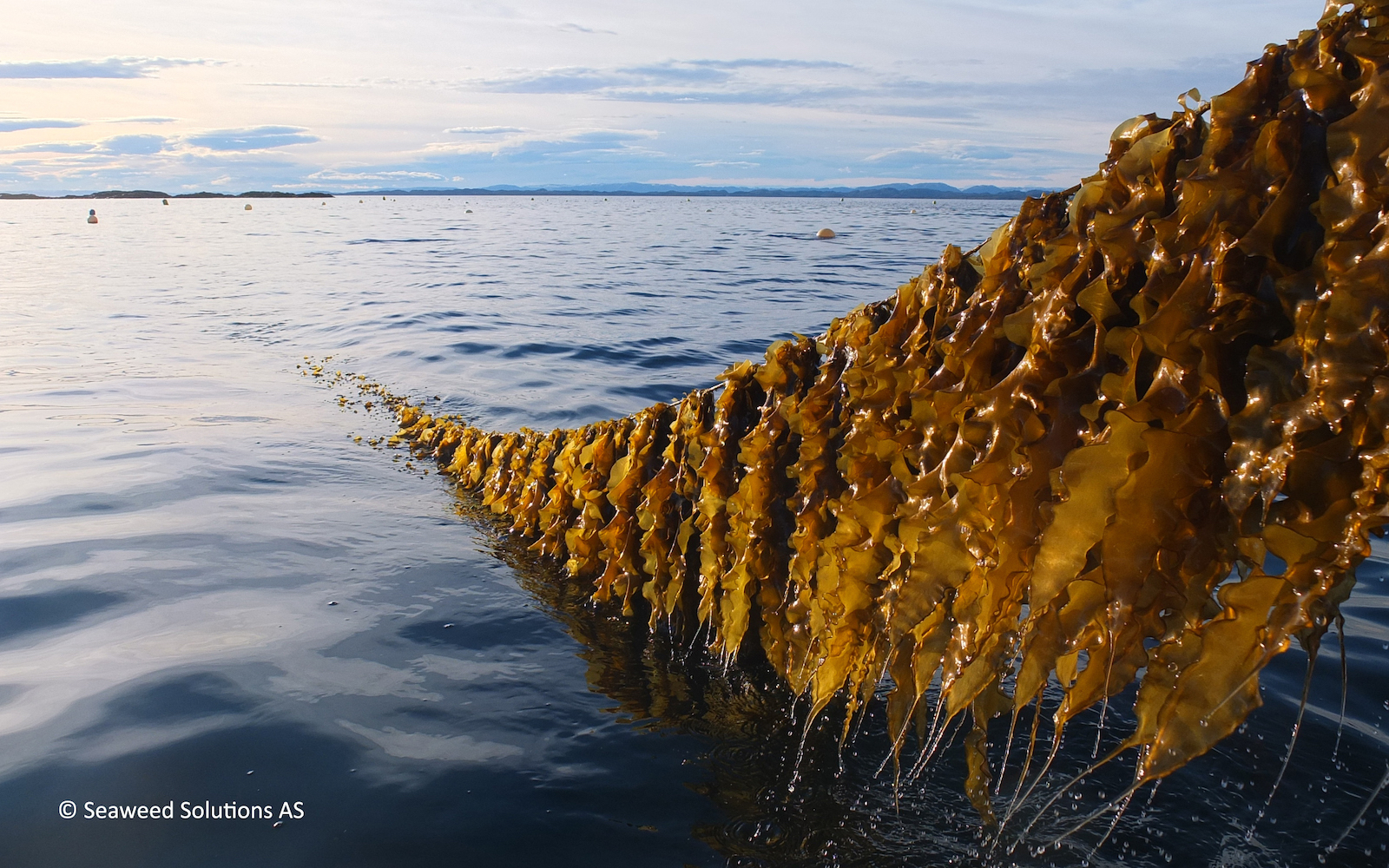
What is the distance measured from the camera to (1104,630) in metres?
1.70

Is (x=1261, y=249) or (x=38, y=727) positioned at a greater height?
(x=1261, y=249)

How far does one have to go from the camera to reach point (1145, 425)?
1.63 m

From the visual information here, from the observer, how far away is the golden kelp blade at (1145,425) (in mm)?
1411

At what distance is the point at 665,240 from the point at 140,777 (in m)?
31.1

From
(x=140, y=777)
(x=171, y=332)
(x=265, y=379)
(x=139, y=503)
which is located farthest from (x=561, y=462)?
(x=171, y=332)

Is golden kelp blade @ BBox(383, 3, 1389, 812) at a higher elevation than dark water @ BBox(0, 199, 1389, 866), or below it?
higher

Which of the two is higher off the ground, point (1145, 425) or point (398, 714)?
point (1145, 425)

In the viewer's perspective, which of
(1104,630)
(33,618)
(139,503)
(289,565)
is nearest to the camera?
(1104,630)

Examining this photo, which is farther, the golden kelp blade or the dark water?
the dark water

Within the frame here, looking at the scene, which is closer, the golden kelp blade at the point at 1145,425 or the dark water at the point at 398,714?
the golden kelp blade at the point at 1145,425

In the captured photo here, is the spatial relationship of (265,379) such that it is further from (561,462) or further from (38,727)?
(38,727)

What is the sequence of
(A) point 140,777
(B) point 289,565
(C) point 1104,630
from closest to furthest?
(C) point 1104,630 → (A) point 140,777 → (B) point 289,565

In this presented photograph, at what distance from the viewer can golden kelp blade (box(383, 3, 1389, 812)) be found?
1.41 metres

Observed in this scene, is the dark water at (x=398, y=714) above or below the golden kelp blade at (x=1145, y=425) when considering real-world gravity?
below
